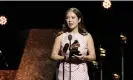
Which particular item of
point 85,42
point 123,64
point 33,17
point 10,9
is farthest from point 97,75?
point 85,42

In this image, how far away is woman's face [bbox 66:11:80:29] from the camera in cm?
334

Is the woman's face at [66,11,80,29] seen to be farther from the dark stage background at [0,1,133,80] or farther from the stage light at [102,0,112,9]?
the dark stage background at [0,1,133,80]

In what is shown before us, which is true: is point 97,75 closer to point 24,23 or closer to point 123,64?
point 123,64

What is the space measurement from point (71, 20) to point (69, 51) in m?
0.34

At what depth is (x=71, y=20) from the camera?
10.9ft

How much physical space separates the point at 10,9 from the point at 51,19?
0.76 meters

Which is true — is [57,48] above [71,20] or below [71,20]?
below

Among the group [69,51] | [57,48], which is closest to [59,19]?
[57,48]

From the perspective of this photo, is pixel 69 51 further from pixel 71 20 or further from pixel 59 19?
pixel 59 19

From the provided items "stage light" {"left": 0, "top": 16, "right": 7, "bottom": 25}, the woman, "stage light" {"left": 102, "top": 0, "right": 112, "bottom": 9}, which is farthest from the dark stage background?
the woman

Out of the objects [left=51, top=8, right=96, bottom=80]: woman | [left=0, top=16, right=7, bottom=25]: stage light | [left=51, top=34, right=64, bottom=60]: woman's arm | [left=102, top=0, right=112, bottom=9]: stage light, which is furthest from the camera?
[left=0, top=16, right=7, bottom=25]: stage light

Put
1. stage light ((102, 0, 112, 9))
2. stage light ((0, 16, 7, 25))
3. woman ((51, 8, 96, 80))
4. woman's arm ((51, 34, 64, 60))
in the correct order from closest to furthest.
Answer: woman ((51, 8, 96, 80))
woman's arm ((51, 34, 64, 60))
stage light ((102, 0, 112, 9))
stage light ((0, 16, 7, 25))

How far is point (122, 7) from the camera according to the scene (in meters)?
6.20

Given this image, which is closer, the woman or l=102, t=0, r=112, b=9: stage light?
the woman
